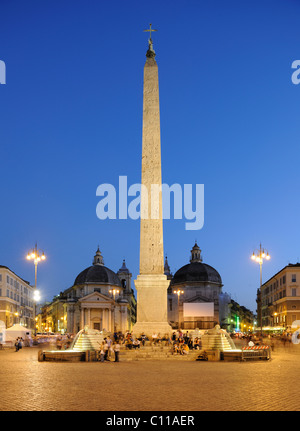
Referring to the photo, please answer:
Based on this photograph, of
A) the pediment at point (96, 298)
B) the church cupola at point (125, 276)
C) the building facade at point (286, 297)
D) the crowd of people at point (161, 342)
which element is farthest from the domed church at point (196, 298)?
the crowd of people at point (161, 342)

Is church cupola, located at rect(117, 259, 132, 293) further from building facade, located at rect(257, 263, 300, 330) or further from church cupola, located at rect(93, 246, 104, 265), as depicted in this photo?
building facade, located at rect(257, 263, 300, 330)

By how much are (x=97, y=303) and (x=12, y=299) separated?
718 inches

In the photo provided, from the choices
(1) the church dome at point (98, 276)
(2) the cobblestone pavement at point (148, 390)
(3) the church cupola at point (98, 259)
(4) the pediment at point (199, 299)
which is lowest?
(2) the cobblestone pavement at point (148, 390)

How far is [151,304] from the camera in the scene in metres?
28.2

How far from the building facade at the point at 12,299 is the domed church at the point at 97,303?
29.4ft

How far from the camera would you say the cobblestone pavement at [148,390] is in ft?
34.6

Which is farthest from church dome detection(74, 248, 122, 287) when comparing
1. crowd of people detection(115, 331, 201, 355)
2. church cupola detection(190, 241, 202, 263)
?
crowd of people detection(115, 331, 201, 355)

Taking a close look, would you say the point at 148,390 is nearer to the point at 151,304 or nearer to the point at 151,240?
the point at 151,304

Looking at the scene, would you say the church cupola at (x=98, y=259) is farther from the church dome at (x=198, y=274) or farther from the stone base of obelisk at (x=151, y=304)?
the stone base of obelisk at (x=151, y=304)

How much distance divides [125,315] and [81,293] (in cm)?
956

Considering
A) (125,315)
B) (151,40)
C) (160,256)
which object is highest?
(151,40)
